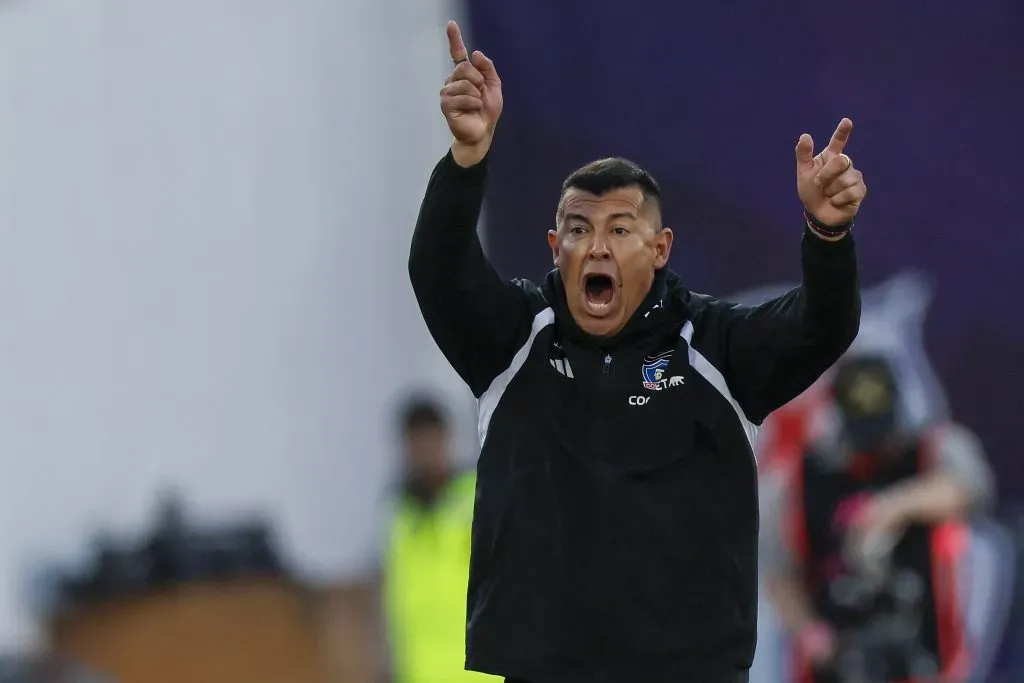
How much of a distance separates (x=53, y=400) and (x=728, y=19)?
296 centimetres

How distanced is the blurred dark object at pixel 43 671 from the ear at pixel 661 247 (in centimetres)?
256

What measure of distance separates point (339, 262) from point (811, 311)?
5.01 metres

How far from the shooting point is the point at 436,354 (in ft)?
25.1

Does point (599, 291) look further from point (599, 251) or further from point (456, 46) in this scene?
point (456, 46)

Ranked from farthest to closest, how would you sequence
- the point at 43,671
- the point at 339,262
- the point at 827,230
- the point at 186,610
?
the point at 339,262 → the point at 186,610 → the point at 43,671 → the point at 827,230

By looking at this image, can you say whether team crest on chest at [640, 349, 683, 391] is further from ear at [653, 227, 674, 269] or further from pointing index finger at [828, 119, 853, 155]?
pointing index finger at [828, 119, 853, 155]

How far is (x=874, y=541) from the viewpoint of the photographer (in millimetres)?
5523

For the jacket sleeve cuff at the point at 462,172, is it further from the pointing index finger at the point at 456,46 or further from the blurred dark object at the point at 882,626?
the blurred dark object at the point at 882,626

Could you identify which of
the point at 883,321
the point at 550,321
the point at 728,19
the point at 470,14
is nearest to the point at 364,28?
the point at 470,14

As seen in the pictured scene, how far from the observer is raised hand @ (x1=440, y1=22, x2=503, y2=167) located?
2654mm

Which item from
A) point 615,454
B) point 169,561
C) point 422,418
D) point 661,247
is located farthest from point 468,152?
point 169,561

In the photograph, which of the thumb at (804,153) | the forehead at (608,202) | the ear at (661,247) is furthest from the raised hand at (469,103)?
the thumb at (804,153)

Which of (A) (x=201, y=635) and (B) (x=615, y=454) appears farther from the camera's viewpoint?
(A) (x=201, y=635)

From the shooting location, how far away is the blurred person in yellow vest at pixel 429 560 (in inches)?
210
